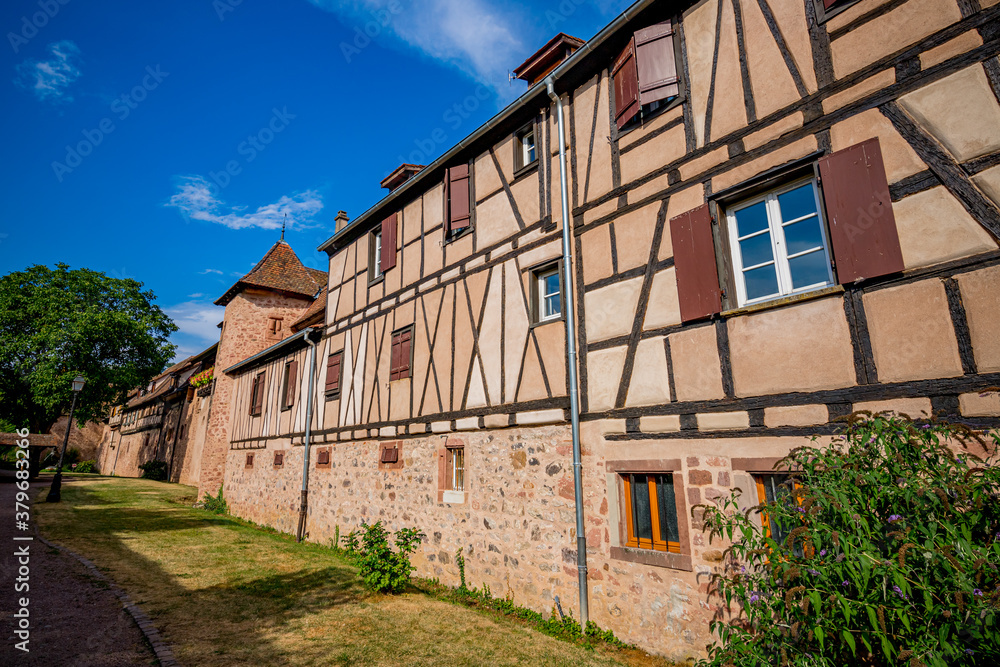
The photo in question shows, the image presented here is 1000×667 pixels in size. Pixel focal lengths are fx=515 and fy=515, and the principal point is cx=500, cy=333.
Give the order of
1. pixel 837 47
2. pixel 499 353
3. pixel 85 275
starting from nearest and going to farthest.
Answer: pixel 837 47 → pixel 499 353 → pixel 85 275

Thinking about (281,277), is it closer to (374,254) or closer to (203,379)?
(203,379)

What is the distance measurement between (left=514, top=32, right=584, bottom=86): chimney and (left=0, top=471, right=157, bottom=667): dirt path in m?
8.64

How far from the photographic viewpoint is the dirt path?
13.9 feet

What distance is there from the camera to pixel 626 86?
6.11 m

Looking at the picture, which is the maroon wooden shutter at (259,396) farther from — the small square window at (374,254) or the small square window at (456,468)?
the small square window at (456,468)

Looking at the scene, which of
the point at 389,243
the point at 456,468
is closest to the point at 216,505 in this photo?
the point at 389,243

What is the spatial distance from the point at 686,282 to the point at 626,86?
8.71 ft

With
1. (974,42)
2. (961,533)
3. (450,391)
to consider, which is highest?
(974,42)

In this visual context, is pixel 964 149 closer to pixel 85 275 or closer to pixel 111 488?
pixel 111 488

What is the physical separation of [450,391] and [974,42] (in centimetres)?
678

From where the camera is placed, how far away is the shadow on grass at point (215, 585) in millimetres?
4961

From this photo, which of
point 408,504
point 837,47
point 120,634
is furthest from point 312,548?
point 837,47

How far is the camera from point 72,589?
607cm

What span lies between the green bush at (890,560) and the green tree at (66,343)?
25.9 metres
